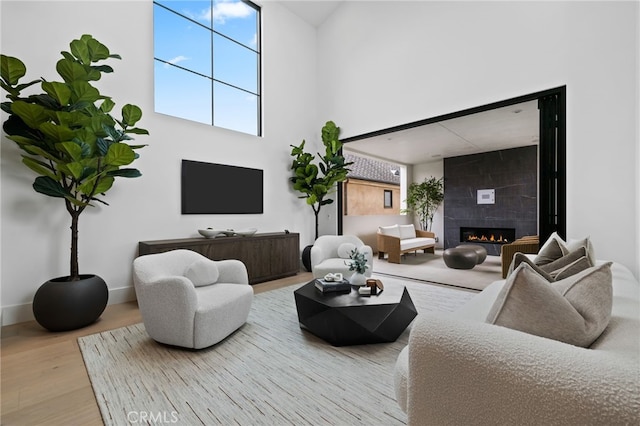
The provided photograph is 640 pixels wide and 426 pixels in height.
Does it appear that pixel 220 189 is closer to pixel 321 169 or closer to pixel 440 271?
pixel 321 169

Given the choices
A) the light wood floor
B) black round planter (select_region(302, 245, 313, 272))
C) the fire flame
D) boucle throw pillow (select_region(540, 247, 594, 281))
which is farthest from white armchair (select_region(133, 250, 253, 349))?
the fire flame

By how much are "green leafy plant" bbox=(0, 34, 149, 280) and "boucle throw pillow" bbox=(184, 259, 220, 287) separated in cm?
120

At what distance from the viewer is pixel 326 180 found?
522cm

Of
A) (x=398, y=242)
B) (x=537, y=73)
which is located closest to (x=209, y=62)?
(x=537, y=73)

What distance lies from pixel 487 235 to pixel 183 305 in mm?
6963

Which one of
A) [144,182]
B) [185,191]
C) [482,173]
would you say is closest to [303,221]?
[185,191]

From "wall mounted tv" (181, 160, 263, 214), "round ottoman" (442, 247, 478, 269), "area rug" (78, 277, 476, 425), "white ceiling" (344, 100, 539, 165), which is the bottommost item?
"area rug" (78, 277, 476, 425)

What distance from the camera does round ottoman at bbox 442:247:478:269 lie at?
5.07 meters

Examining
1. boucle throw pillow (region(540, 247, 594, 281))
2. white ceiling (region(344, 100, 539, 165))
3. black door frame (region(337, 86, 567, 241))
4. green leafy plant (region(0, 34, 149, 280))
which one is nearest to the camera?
boucle throw pillow (region(540, 247, 594, 281))

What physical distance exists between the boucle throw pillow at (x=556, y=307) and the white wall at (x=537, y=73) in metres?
2.97

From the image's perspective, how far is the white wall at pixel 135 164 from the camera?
9.12 feet

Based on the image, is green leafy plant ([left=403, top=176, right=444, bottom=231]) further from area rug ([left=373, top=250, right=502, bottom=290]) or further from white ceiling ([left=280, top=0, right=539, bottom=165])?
area rug ([left=373, top=250, right=502, bottom=290])

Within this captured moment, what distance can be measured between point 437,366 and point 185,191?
391 centimetres

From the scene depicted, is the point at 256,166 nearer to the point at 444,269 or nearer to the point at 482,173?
the point at 444,269
